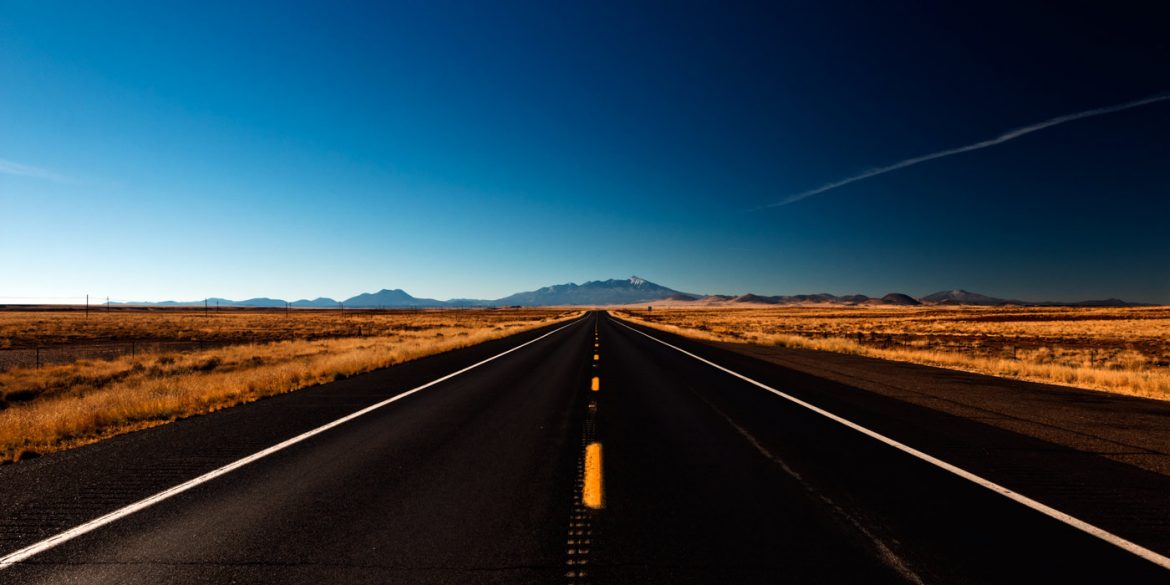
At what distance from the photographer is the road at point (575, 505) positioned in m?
3.28

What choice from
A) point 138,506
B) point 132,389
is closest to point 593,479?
point 138,506

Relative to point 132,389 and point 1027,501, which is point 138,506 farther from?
point 132,389

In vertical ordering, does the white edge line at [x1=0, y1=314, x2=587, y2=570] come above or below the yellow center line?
above

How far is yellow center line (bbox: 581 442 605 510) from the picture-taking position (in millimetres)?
4383

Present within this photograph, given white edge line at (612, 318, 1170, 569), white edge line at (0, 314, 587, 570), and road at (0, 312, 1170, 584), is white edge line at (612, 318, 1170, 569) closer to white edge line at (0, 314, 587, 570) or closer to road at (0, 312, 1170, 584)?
road at (0, 312, 1170, 584)

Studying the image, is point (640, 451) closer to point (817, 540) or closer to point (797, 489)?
point (797, 489)

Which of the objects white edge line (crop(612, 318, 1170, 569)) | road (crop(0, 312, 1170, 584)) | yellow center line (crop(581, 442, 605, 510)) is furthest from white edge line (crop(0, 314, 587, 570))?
white edge line (crop(612, 318, 1170, 569))

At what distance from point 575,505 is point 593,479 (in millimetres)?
726

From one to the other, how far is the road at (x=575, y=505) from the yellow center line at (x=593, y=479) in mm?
35

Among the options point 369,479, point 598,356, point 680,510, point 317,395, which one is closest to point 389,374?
point 317,395

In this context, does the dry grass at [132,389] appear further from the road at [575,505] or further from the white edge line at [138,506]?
the white edge line at [138,506]

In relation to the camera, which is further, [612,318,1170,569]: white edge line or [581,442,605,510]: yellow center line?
[581,442,605,510]: yellow center line

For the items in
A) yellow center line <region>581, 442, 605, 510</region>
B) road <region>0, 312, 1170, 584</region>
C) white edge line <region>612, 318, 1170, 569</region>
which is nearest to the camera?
road <region>0, 312, 1170, 584</region>

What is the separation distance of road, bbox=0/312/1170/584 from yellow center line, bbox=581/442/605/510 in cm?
4
